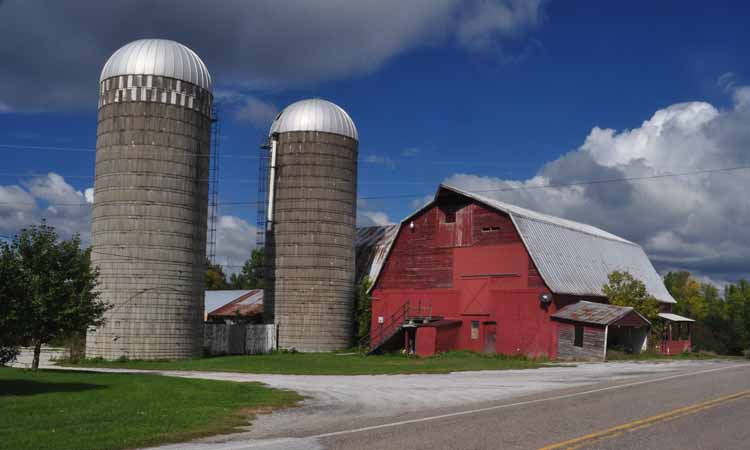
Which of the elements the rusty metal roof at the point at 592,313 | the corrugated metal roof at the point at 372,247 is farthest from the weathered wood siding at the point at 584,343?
the corrugated metal roof at the point at 372,247

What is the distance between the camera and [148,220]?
1513 inches

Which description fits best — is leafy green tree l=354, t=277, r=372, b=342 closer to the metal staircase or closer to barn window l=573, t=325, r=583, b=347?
the metal staircase

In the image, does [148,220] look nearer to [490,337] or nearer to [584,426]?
[490,337]

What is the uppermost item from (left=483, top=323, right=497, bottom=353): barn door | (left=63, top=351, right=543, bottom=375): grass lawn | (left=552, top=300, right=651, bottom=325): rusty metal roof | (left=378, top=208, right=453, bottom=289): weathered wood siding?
(left=378, top=208, right=453, bottom=289): weathered wood siding

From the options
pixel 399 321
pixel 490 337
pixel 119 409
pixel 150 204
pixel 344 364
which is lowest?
pixel 344 364

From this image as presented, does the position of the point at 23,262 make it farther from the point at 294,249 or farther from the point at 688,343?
the point at 688,343

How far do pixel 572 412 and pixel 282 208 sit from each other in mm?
35725

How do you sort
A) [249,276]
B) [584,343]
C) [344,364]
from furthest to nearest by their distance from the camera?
[249,276] < [584,343] < [344,364]

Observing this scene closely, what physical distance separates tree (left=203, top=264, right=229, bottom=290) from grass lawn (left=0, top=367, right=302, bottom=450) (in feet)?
284

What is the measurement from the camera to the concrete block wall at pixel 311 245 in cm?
4819

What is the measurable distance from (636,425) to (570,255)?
33.0 meters

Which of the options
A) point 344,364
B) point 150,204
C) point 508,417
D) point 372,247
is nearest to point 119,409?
point 508,417

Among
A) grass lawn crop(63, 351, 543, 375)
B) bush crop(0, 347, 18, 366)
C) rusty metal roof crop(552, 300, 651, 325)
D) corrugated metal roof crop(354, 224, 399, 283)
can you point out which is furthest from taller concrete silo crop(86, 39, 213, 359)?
rusty metal roof crop(552, 300, 651, 325)

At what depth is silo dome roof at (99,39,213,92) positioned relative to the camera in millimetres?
39531
